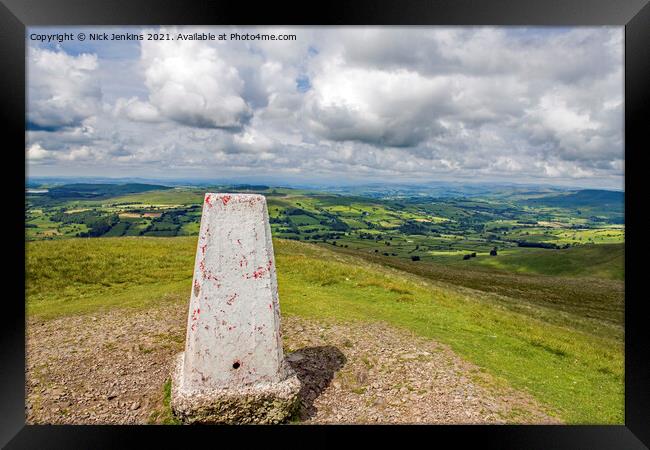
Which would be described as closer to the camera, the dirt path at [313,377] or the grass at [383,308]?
the dirt path at [313,377]

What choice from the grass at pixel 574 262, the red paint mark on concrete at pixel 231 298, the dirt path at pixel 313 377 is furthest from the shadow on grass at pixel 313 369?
the grass at pixel 574 262

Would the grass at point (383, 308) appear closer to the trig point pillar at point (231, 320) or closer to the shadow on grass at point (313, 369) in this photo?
the shadow on grass at point (313, 369)

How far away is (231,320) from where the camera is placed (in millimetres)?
7156

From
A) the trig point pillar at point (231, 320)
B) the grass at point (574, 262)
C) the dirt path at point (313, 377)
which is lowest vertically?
the grass at point (574, 262)

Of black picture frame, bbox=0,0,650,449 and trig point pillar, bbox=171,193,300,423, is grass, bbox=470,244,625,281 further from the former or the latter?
trig point pillar, bbox=171,193,300,423

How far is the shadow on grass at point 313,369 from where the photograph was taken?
866cm

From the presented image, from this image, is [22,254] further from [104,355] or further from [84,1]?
[84,1]

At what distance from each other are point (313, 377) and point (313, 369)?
402mm

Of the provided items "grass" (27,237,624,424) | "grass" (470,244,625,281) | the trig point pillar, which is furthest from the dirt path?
"grass" (470,244,625,281)

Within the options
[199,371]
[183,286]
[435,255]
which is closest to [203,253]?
[199,371]

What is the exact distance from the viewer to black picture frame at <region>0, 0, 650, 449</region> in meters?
7.45

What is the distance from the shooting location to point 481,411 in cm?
855

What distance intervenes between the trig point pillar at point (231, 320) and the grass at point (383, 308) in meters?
6.94

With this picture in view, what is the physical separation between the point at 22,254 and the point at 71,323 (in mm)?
6946
